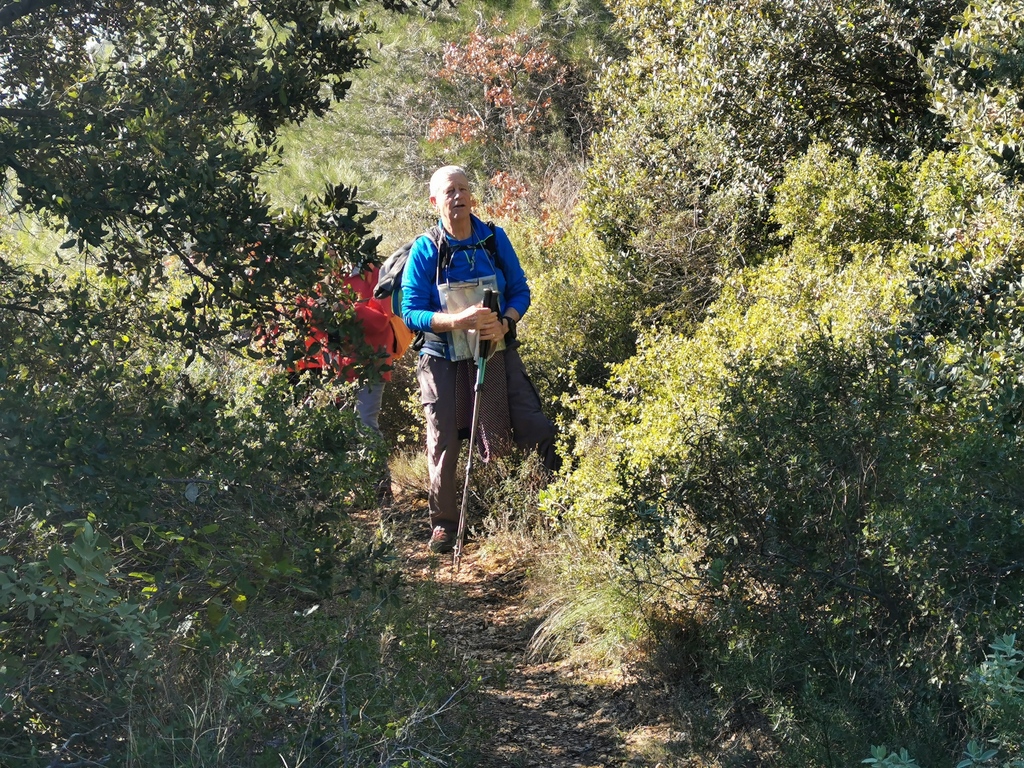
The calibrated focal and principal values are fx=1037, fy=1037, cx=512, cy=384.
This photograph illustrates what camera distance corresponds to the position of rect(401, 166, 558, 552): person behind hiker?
5844 millimetres

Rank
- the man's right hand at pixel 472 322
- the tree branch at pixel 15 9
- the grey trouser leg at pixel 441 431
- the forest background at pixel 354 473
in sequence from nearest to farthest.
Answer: the forest background at pixel 354 473 → the tree branch at pixel 15 9 → the man's right hand at pixel 472 322 → the grey trouser leg at pixel 441 431

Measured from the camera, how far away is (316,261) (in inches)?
136

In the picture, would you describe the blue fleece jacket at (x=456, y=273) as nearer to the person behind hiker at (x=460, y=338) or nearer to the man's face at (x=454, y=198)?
the person behind hiker at (x=460, y=338)

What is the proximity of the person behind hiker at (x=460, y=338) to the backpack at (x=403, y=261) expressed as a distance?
0.04 ft

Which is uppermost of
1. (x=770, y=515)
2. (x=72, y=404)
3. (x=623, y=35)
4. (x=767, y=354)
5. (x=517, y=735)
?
(x=623, y=35)

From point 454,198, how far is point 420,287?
53 cm

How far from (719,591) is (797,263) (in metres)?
2.66

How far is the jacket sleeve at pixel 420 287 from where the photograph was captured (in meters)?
5.81

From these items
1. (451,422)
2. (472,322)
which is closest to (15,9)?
(472,322)

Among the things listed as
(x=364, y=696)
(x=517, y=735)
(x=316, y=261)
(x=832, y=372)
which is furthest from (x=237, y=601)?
(x=832, y=372)

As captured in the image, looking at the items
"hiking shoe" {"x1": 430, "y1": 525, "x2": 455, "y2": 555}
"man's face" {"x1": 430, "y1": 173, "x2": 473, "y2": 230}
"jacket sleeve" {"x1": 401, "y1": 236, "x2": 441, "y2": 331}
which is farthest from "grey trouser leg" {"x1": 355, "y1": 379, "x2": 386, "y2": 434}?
"man's face" {"x1": 430, "y1": 173, "x2": 473, "y2": 230}

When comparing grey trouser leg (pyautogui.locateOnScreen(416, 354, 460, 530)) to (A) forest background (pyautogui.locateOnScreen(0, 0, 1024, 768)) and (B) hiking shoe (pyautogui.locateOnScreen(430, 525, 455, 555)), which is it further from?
(A) forest background (pyautogui.locateOnScreen(0, 0, 1024, 768))

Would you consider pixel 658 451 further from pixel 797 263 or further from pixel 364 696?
pixel 797 263

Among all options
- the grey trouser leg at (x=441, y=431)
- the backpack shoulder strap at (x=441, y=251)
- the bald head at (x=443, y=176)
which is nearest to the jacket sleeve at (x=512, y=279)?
the backpack shoulder strap at (x=441, y=251)
